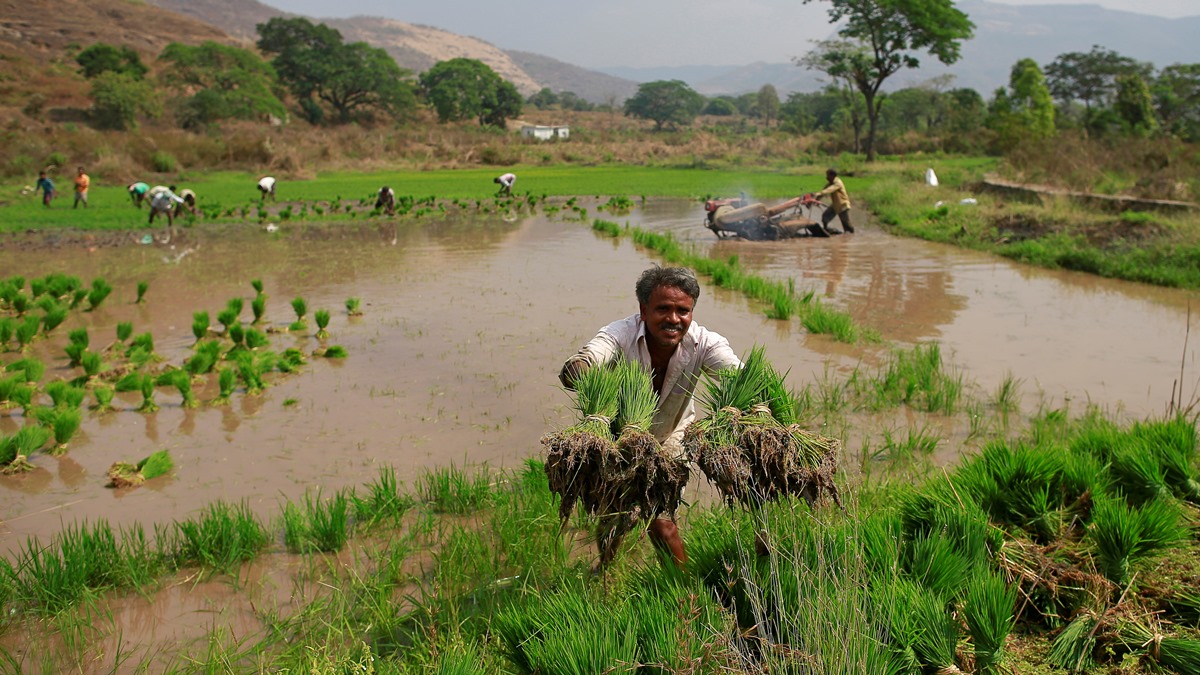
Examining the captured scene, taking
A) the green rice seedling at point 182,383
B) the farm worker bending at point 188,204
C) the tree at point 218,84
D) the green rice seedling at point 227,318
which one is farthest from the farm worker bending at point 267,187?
the tree at point 218,84

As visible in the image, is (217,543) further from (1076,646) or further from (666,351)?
(1076,646)

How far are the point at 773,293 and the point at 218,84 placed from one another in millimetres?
53583

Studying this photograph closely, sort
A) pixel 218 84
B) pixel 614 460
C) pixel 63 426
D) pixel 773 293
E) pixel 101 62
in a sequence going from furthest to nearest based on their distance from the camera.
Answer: pixel 218 84 < pixel 101 62 < pixel 773 293 < pixel 63 426 < pixel 614 460

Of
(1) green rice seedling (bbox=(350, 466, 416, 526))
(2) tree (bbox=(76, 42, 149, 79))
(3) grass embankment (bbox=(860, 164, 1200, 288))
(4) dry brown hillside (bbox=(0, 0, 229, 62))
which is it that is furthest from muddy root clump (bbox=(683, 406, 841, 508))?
(4) dry brown hillside (bbox=(0, 0, 229, 62))

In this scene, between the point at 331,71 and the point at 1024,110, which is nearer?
the point at 1024,110

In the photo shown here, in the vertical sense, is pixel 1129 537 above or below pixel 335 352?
above

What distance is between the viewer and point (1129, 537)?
2.96 m

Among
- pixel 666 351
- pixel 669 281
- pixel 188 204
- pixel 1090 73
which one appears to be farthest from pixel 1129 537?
→ pixel 1090 73

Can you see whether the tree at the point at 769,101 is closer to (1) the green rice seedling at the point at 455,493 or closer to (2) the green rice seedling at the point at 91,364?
(2) the green rice seedling at the point at 91,364

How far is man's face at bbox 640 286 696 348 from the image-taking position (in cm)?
295

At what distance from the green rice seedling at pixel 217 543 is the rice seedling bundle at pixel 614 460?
2070 millimetres

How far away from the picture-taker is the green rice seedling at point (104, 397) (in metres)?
6.08

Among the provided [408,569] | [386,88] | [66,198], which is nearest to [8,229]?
[66,198]

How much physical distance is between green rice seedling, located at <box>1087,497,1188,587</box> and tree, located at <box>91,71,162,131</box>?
159ft
